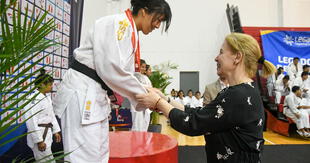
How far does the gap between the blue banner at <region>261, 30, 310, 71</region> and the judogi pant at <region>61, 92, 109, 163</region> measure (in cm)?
894

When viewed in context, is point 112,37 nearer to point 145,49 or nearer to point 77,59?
point 77,59

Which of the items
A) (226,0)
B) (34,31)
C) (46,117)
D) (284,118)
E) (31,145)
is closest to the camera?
(34,31)

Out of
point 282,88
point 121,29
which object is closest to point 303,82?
point 282,88

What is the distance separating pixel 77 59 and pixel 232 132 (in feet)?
2.71

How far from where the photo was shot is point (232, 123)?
1.04 meters

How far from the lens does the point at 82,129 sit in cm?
105

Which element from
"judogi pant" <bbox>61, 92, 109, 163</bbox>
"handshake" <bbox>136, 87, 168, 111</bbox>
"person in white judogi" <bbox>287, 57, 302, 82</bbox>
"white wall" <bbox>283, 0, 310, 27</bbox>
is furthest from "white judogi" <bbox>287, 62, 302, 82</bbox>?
"judogi pant" <bbox>61, 92, 109, 163</bbox>

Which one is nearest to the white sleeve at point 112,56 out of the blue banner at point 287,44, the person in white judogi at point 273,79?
the person in white judogi at point 273,79

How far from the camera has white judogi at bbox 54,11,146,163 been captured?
3.41 ft

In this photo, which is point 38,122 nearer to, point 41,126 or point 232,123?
point 41,126

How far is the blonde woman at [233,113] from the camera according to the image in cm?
104

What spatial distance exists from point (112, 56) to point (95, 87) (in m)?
0.18

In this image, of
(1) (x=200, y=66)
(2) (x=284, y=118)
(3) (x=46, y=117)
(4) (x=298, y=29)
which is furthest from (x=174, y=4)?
(3) (x=46, y=117)

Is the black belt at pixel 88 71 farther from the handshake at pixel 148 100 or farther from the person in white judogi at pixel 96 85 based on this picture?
the handshake at pixel 148 100
